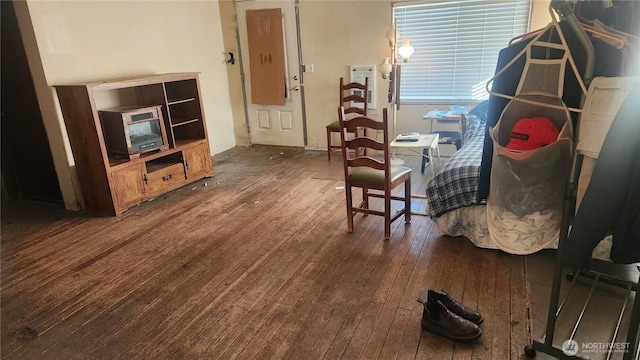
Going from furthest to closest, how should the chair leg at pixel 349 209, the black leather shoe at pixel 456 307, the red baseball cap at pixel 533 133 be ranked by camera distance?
1. the chair leg at pixel 349 209
2. the black leather shoe at pixel 456 307
3. the red baseball cap at pixel 533 133

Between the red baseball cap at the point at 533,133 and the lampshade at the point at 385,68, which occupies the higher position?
the lampshade at the point at 385,68

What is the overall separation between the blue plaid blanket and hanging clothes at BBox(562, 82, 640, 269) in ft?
3.86

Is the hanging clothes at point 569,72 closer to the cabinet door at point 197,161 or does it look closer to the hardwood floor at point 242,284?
the hardwood floor at point 242,284

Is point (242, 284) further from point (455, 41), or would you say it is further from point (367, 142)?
point (455, 41)

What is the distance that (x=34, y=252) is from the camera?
310 centimetres

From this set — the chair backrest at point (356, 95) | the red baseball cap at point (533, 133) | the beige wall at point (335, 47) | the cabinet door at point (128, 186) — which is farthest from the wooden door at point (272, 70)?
the red baseball cap at point (533, 133)

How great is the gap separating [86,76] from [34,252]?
1.76 metres

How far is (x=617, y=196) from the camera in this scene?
1.37 metres

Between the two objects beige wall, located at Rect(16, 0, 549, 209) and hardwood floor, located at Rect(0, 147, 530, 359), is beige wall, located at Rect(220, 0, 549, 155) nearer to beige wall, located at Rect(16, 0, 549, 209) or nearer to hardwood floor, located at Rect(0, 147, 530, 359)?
beige wall, located at Rect(16, 0, 549, 209)

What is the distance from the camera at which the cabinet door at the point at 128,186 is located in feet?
12.1

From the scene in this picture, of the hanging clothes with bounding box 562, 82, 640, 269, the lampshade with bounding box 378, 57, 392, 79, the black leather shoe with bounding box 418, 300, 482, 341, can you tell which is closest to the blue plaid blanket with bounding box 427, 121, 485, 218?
the black leather shoe with bounding box 418, 300, 482, 341

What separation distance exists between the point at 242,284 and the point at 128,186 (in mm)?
1933

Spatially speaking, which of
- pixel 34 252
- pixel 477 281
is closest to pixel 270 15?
pixel 34 252

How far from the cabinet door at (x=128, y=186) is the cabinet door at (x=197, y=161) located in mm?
579
